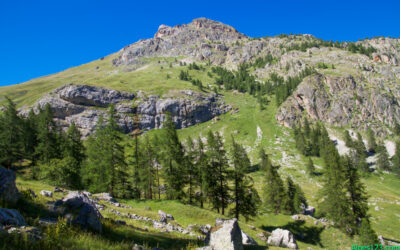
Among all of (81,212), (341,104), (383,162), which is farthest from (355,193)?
(341,104)

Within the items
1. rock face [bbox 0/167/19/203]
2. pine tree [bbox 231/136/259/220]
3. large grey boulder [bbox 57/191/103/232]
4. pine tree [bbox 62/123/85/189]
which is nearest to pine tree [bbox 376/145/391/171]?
pine tree [bbox 231/136/259/220]

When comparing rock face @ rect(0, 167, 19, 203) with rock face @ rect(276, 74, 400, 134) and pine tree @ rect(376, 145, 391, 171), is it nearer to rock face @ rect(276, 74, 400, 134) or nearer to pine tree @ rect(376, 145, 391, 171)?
pine tree @ rect(376, 145, 391, 171)

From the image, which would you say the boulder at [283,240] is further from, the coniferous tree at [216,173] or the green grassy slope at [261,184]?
the coniferous tree at [216,173]

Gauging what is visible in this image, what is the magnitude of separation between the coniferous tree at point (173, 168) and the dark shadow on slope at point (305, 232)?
1740cm

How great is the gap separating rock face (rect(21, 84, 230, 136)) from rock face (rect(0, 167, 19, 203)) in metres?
129

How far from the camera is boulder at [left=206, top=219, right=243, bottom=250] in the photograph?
10367 millimetres

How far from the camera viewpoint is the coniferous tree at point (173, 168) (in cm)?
3089

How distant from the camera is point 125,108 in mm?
142500

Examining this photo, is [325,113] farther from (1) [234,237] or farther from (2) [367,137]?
(1) [234,237]

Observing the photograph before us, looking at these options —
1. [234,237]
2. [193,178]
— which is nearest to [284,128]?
[193,178]

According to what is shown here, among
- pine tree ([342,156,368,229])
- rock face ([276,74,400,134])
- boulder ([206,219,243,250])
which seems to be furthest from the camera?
rock face ([276,74,400,134])

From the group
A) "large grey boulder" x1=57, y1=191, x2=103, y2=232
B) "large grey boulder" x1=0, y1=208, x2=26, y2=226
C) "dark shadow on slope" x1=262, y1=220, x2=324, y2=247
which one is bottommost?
"dark shadow on slope" x1=262, y1=220, x2=324, y2=247

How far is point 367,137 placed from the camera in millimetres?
111000

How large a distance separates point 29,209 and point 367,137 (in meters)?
145
